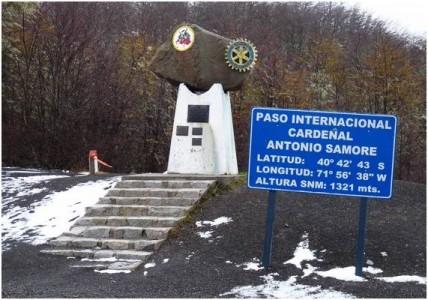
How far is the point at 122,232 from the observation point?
32.2 feet

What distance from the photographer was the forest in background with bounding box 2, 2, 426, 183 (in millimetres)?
24953

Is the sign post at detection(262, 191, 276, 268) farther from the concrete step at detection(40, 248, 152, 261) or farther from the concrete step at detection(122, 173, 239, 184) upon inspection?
the concrete step at detection(122, 173, 239, 184)

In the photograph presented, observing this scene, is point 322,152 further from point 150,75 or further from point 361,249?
point 150,75

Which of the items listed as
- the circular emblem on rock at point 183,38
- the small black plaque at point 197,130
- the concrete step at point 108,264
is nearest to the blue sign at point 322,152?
the concrete step at point 108,264

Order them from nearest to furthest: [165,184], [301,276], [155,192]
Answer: [301,276] < [155,192] < [165,184]

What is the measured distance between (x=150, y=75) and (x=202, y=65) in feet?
56.2

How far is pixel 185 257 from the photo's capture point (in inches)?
339

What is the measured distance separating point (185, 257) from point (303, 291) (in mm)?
2304

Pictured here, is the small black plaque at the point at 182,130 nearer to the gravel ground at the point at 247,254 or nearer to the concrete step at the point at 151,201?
the gravel ground at the point at 247,254

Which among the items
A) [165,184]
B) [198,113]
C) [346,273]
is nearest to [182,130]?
[198,113]

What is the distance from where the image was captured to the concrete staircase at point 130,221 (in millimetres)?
9055

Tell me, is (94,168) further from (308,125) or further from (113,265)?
(308,125)

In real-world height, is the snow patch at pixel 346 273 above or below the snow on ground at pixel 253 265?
above

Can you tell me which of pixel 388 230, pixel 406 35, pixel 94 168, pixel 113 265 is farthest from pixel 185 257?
pixel 406 35
